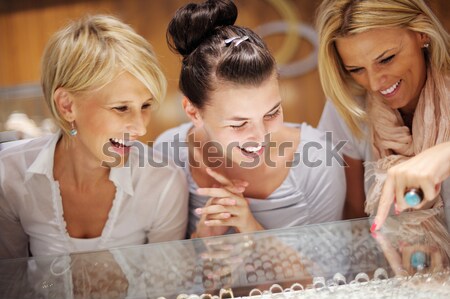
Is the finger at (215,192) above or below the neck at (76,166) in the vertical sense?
below

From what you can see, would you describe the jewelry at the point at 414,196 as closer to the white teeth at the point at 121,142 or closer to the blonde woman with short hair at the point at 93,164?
the blonde woman with short hair at the point at 93,164

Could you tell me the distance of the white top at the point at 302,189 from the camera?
85.7 inches

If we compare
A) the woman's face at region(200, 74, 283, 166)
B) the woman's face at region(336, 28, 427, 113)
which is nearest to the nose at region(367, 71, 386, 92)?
the woman's face at region(336, 28, 427, 113)

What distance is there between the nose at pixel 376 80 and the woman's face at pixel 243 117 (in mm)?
368

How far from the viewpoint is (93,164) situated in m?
2.13

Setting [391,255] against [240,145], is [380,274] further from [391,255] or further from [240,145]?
[240,145]

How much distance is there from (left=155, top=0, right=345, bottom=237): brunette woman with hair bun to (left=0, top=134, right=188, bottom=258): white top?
0.29 ft

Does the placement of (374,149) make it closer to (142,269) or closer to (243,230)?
(243,230)

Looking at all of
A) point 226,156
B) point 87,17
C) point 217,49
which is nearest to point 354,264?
point 226,156

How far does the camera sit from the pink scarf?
2082 millimetres

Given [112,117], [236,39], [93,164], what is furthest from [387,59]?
[93,164]

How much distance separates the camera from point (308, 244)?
66.8 inches

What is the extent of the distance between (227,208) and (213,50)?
2.08 feet

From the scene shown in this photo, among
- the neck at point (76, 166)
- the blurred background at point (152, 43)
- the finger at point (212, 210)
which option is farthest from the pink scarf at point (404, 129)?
the neck at point (76, 166)
